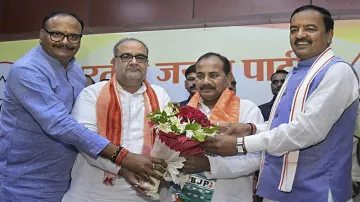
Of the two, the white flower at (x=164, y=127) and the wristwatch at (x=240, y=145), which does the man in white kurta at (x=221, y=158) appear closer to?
the wristwatch at (x=240, y=145)

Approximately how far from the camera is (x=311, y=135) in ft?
6.36

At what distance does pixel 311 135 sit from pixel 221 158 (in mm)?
560

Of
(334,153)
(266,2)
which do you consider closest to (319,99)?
(334,153)

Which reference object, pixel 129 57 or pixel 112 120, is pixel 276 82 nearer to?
pixel 129 57

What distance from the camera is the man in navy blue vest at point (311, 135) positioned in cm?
193

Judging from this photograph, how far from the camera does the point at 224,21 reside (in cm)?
413

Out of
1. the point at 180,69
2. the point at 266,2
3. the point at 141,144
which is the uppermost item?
the point at 266,2

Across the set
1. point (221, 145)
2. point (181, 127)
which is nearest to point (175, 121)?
point (181, 127)

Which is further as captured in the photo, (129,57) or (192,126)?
(129,57)

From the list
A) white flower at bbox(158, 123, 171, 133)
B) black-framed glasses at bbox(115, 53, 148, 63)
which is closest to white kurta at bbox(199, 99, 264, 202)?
white flower at bbox(158, 123, 171, 133)

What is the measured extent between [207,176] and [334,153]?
717 mm

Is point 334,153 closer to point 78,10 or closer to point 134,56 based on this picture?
point 134,56

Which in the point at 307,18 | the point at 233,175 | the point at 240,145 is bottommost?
the point at 233,175

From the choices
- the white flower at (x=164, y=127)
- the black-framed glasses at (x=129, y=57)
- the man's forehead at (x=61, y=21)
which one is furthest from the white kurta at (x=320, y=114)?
the man's forehead at (x=61, y=21)
